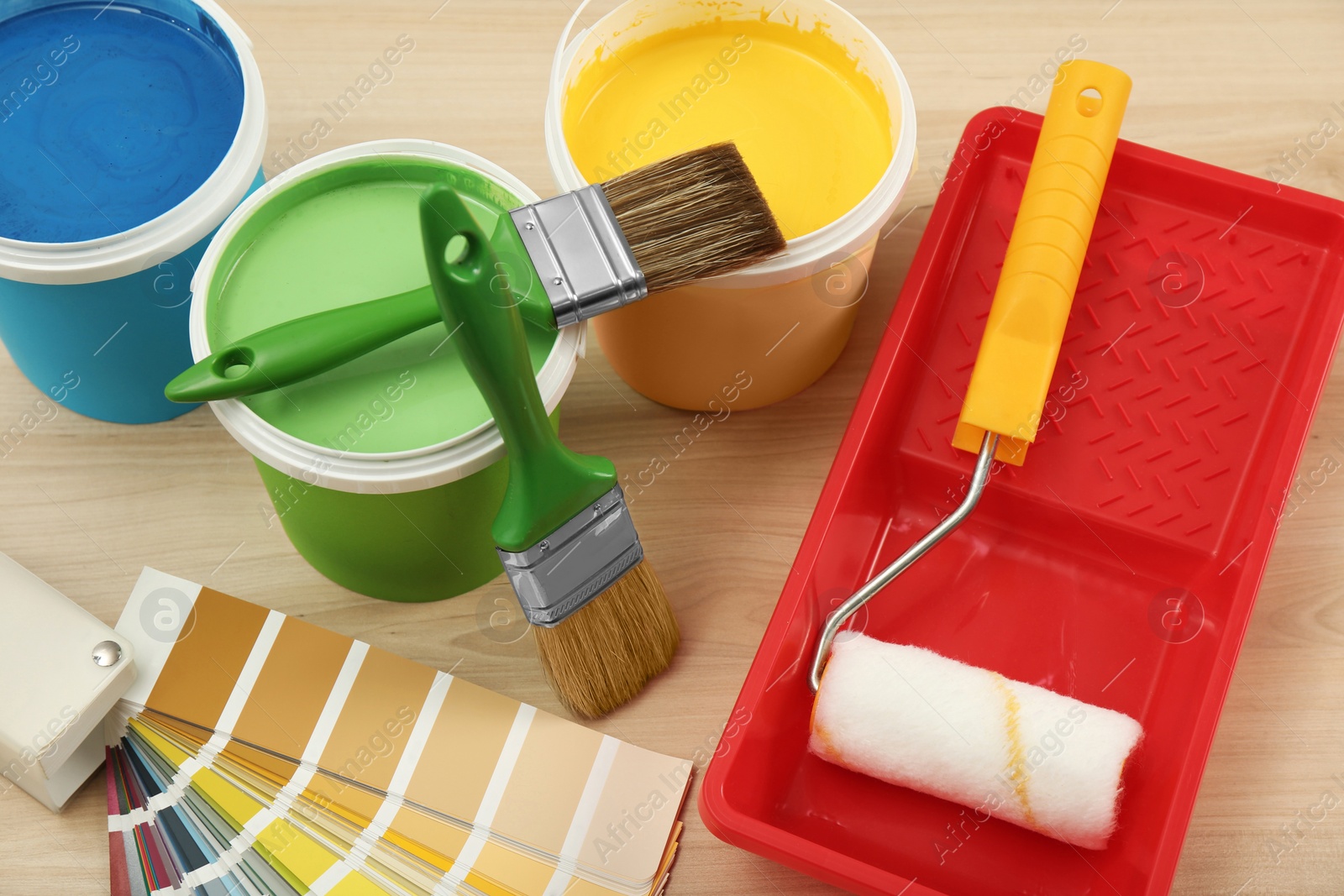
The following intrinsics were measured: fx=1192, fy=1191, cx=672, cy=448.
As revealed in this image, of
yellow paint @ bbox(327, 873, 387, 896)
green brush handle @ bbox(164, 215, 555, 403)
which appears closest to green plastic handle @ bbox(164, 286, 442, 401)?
green brush handle @ bbox(164, 215, 555, 403)

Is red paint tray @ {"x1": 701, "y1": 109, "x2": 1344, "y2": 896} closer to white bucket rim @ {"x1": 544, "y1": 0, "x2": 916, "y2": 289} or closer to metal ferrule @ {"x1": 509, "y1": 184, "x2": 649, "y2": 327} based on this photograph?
white bucket rim @ {"x1": 544, "y1": 0, "x2": 916, "y2": 289}

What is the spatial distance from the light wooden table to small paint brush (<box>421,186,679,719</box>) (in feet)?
0.20

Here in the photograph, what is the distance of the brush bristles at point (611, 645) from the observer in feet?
2.93

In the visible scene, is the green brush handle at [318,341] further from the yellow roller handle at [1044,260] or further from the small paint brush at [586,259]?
the yellow roller handle at [1044,260]

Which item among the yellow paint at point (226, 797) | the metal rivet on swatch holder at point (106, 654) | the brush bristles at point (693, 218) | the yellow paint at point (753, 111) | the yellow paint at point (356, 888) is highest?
the yellow paint at point (753, 111)

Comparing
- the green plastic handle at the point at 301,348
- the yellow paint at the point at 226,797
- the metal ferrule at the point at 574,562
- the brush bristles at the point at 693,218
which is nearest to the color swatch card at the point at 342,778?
the yellow paint at the point at 226,797

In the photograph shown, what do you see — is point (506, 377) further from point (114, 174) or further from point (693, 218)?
point (114, 174)

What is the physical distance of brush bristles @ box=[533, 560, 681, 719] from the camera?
89 centimetres

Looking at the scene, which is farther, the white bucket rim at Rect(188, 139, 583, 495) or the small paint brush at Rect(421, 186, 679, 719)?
the white bucket rim at Rect(188, 139, 583, 495)

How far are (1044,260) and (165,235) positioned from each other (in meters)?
0.68

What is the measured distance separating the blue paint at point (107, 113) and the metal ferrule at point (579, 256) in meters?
0.30

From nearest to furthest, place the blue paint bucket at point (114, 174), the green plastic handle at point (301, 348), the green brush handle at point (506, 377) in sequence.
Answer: the green brush handle at point (506, 377) < the green plastic handle at point (301, 348) < the blue paint bucket at point (114, 174)

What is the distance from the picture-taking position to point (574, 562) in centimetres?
86

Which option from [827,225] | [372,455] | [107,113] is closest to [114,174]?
[107,113]
